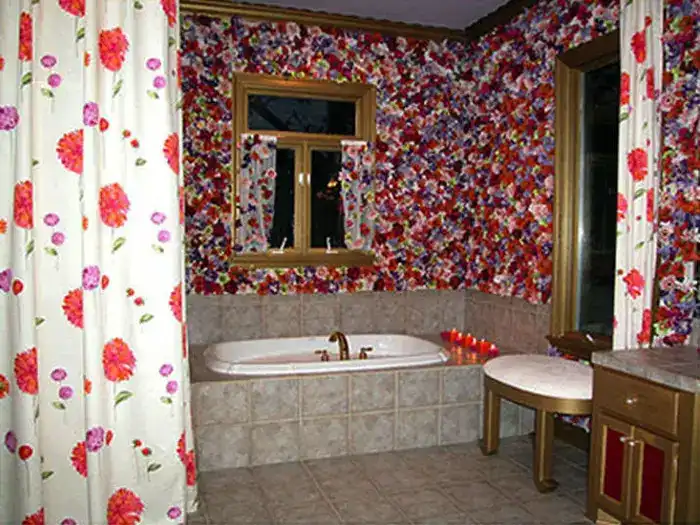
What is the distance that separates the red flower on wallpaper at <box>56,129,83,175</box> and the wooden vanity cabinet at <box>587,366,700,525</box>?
7.33 feet

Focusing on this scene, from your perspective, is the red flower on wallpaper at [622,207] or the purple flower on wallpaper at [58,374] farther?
the red flower on wallpaper at [622,207]

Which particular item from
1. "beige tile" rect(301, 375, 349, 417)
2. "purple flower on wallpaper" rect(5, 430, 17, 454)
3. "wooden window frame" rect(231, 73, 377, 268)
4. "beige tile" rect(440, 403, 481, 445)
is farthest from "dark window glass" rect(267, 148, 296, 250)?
"purple flower on wallpaper" rect(5, 430, 17, 454)

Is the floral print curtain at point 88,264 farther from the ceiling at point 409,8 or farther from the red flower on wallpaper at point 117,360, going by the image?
the ceiling at point 409,8

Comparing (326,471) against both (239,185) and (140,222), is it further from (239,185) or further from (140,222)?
(239,185)

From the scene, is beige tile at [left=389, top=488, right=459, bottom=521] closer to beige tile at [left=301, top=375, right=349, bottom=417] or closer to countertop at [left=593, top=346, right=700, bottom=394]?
beige tile at [left=301, top=375, right=349, bottom=417]

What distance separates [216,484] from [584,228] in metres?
2.55

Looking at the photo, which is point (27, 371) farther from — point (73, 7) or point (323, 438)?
point (323, 438)

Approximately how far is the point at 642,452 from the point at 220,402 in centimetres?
200

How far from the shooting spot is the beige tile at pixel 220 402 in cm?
315

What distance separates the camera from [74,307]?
2365mm

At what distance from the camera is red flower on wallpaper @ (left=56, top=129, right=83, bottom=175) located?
7.63ft

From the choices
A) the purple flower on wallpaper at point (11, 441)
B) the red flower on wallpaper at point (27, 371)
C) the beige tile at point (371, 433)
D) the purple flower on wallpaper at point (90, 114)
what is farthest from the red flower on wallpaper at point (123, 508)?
the purple flower on wallpaper at point (90, 114)

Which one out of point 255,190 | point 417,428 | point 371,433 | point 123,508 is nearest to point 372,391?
point 371,433

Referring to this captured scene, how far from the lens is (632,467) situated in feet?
7.61
